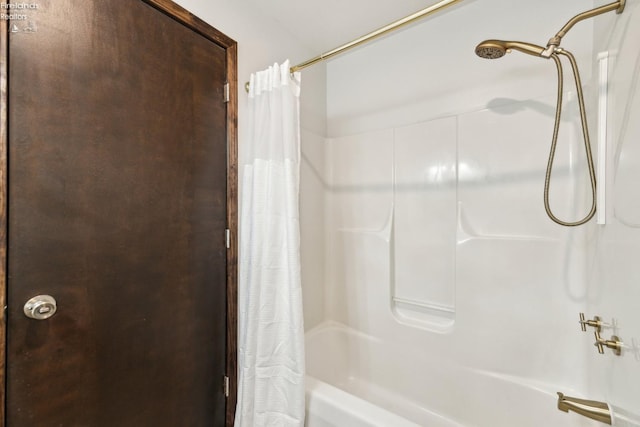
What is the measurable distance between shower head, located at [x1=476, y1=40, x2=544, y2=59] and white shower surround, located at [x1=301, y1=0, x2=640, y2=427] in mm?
217

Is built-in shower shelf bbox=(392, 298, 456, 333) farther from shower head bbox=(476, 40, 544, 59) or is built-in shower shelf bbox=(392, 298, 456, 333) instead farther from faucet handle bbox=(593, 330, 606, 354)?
shower head bbox=(476, 40, 544, 59)

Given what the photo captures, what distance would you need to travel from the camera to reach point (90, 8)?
3.08ft

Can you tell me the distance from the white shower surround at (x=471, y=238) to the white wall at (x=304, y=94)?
3 centimetres

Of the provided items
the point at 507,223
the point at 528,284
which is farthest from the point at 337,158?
the point at 528,284

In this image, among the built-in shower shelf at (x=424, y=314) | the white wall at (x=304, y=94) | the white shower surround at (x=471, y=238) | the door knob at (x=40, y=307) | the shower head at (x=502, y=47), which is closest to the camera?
the door knob at (x=40, y=307)

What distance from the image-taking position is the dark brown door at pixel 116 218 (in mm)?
825

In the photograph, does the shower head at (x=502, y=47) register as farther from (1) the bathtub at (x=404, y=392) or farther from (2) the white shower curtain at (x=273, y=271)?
(1) the bathtub at (x=404, y=392)

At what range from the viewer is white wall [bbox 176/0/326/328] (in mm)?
1415

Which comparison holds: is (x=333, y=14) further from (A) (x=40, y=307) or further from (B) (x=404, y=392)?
(B) (x=404, y=392)

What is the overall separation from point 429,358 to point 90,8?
89.7 inches

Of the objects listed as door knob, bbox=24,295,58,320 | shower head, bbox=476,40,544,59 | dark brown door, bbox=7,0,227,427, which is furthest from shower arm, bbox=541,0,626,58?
door knob, bbox=24,295,58,320

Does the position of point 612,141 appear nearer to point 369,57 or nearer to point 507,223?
point 507,223

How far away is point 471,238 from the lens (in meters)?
1.50

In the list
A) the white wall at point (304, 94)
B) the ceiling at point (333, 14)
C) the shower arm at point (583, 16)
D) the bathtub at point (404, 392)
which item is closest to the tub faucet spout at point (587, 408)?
the bathtub at point (404, 392)
